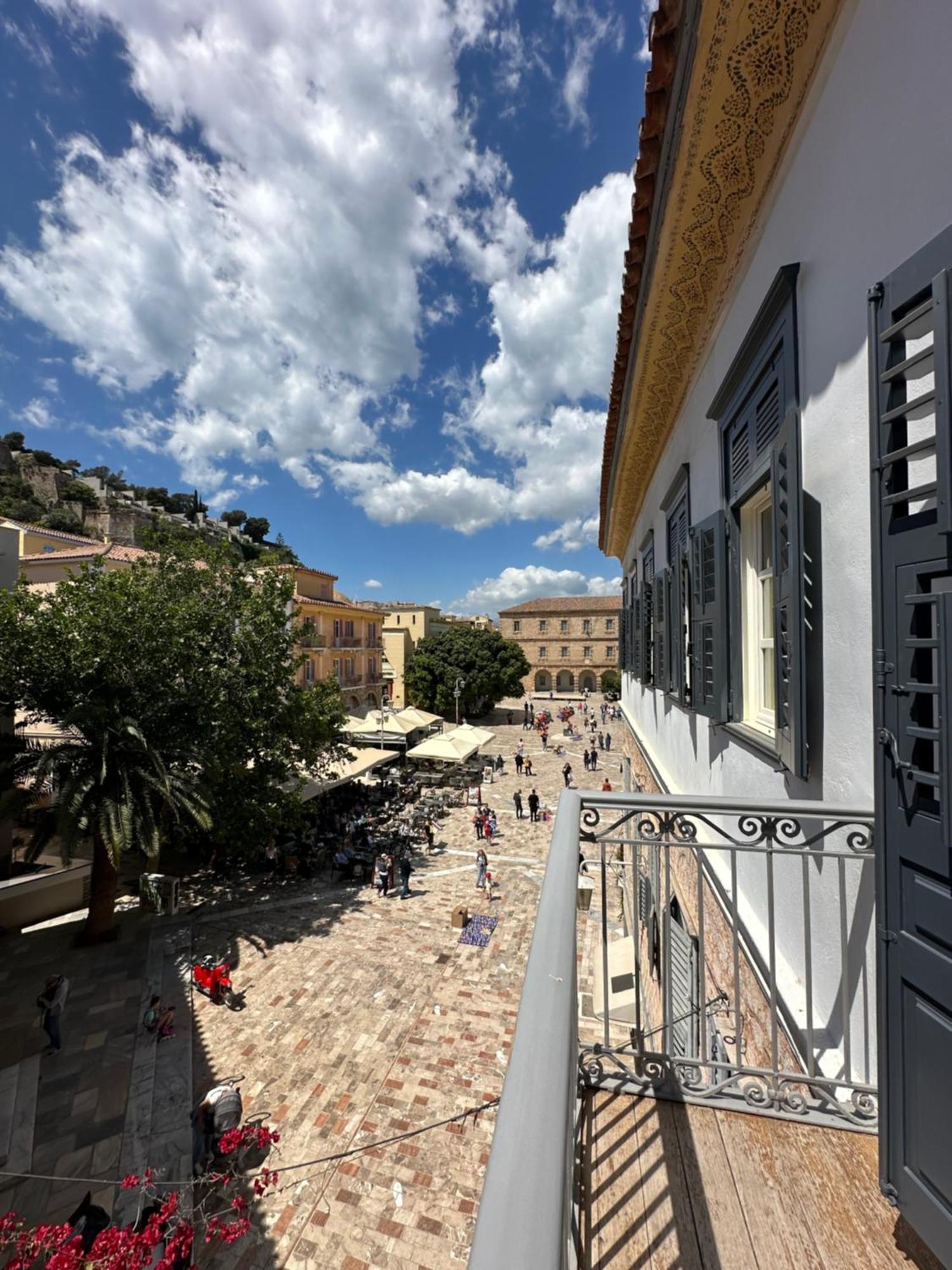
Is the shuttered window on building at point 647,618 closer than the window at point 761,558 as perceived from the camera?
No

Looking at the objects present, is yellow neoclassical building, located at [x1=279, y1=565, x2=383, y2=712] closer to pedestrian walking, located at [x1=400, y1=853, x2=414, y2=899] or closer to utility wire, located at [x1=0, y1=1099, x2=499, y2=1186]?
pedestrian walking, located at [x1=400, y1=853, x2=414, y2=899]

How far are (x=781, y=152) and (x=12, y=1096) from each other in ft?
38.1

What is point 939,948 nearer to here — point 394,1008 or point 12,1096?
point 394,1008

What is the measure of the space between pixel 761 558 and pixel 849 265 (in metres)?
1.75

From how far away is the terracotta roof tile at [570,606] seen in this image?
2251 inches

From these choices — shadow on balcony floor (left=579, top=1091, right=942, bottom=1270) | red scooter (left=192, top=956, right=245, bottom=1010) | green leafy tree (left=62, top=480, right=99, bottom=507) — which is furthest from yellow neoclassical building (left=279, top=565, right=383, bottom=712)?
green leafy tree (left=62, top=480, right=99, bottom=507)

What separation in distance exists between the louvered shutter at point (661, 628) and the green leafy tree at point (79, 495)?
239 ft

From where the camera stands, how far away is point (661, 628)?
20.2ft

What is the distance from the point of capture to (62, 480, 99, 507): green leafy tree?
61594mm

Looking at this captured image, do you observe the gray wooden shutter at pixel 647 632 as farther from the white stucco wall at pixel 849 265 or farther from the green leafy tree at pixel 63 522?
the green leafy tree at pixel 63 522

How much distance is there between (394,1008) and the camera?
8.39 m

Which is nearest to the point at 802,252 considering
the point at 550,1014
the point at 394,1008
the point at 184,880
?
the point at 550,1014

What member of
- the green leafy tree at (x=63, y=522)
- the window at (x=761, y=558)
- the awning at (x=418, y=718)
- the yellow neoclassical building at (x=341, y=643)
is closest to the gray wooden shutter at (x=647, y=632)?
the window at (x=761, y=558)

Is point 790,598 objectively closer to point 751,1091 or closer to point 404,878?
point 751,1091
